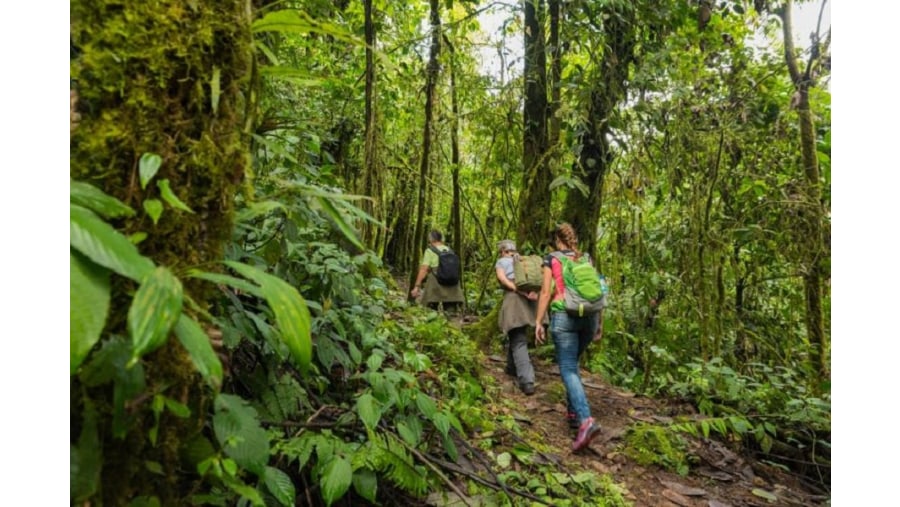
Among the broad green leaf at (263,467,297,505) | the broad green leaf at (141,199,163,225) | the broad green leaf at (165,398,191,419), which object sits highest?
the broad green leaf at (141,199,163,225)

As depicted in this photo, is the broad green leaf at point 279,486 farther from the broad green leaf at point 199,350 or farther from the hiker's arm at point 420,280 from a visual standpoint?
the hiker's arm at point 420,280

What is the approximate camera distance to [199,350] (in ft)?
3.14

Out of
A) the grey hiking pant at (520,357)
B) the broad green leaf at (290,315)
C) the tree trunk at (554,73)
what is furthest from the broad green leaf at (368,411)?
the tree trunk at (554,73)

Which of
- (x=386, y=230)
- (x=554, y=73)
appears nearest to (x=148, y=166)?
(x=386, y=230)

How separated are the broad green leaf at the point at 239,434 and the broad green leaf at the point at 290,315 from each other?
481 millimetres

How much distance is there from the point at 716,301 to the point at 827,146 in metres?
2.05

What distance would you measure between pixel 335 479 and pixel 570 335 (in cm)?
302

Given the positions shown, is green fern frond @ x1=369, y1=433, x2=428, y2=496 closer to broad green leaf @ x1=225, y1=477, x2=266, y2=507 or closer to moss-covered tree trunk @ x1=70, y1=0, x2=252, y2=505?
broad green leaf @ x1=225, y1=477, x2=266, y2=507

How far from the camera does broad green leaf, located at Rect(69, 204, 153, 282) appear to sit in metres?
0.92

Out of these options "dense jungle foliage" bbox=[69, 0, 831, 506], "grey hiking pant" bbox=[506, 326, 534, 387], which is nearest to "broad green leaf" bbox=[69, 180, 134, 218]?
"dense jungle foliage" bbox=[69, 0, 831, 506]

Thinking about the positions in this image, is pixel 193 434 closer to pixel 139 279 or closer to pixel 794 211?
pixel 139 279

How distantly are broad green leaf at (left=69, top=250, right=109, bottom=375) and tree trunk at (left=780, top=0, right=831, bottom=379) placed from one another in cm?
624

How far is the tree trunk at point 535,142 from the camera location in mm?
7164

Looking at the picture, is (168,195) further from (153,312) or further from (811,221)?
(811,221)
